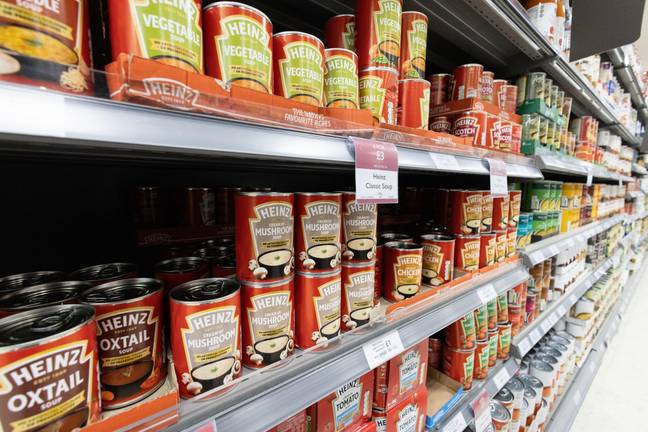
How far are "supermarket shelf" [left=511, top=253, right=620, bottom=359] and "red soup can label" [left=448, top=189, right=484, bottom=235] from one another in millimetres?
753

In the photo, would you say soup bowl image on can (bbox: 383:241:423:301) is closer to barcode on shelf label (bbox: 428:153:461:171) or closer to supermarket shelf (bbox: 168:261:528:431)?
supermarket shelf (bbox: 168:261:528:431)

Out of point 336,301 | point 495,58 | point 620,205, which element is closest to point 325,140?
point 336,301

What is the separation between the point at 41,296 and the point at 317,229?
21.8 inches

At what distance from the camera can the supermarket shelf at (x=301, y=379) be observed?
0.55 metres

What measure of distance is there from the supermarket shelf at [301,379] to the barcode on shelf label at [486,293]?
202 mm

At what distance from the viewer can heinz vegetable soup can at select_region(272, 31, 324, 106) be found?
2.07ft

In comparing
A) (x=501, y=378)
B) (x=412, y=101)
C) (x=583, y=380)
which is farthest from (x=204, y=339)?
(x=583, y=380)

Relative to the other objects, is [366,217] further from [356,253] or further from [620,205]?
[620,205]

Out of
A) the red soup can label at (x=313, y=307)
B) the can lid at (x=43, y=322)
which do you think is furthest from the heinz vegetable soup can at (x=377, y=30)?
the can lid at (x=43, y=322)

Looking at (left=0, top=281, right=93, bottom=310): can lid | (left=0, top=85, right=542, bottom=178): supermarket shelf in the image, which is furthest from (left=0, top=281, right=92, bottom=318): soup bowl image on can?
(left=0, top=85, right=542, bottom=178): supermarket shelf

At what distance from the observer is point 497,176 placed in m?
1.06

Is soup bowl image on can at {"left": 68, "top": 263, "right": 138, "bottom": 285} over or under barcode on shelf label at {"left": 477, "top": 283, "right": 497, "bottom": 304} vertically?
over

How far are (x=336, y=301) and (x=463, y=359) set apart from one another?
808 millimetres

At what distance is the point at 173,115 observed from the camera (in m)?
0.43
